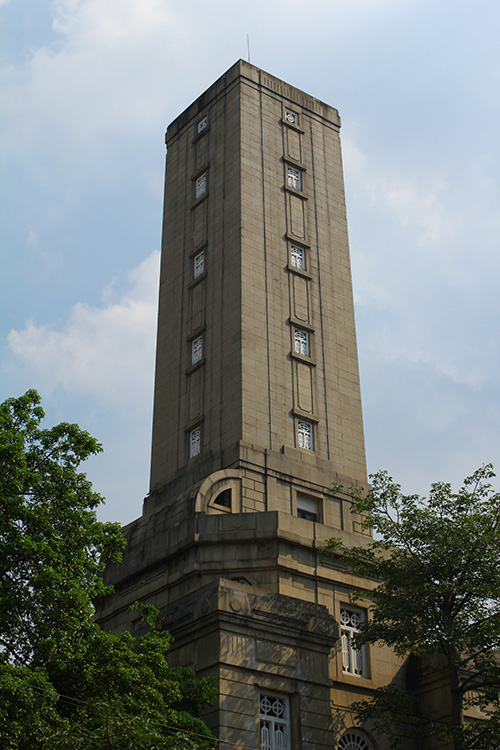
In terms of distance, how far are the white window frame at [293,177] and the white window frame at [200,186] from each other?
16.0ft

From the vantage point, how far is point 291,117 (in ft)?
188

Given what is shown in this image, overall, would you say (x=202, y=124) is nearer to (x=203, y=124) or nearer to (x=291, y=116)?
(x=203, y=124)

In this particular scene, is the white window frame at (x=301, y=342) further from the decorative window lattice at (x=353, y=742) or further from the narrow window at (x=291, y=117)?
the decorative window lattice at (x=353, y=742)

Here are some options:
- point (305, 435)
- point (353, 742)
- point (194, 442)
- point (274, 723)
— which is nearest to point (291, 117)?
point (305, 435)

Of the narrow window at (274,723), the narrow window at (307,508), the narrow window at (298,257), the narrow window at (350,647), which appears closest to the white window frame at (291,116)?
the narrow window at (298,257)

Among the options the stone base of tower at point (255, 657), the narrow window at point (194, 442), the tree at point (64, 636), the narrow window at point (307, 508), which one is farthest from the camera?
the narrow window at point (194, 442)

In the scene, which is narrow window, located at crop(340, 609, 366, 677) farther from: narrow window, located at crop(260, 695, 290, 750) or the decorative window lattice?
narrow window, located at crop(260, 695, 290, 750)

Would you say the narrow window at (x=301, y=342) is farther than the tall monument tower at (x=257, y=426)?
Yes

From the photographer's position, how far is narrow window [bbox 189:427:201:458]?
47.5 meters

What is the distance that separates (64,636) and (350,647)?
56.0 ft

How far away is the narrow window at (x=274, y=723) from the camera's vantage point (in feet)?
99.2

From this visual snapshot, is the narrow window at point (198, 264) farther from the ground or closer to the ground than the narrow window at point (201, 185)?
closer to the ground

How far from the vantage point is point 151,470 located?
50.0 meters

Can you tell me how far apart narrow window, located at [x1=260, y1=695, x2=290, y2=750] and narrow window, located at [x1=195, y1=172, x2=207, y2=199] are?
106 feet
